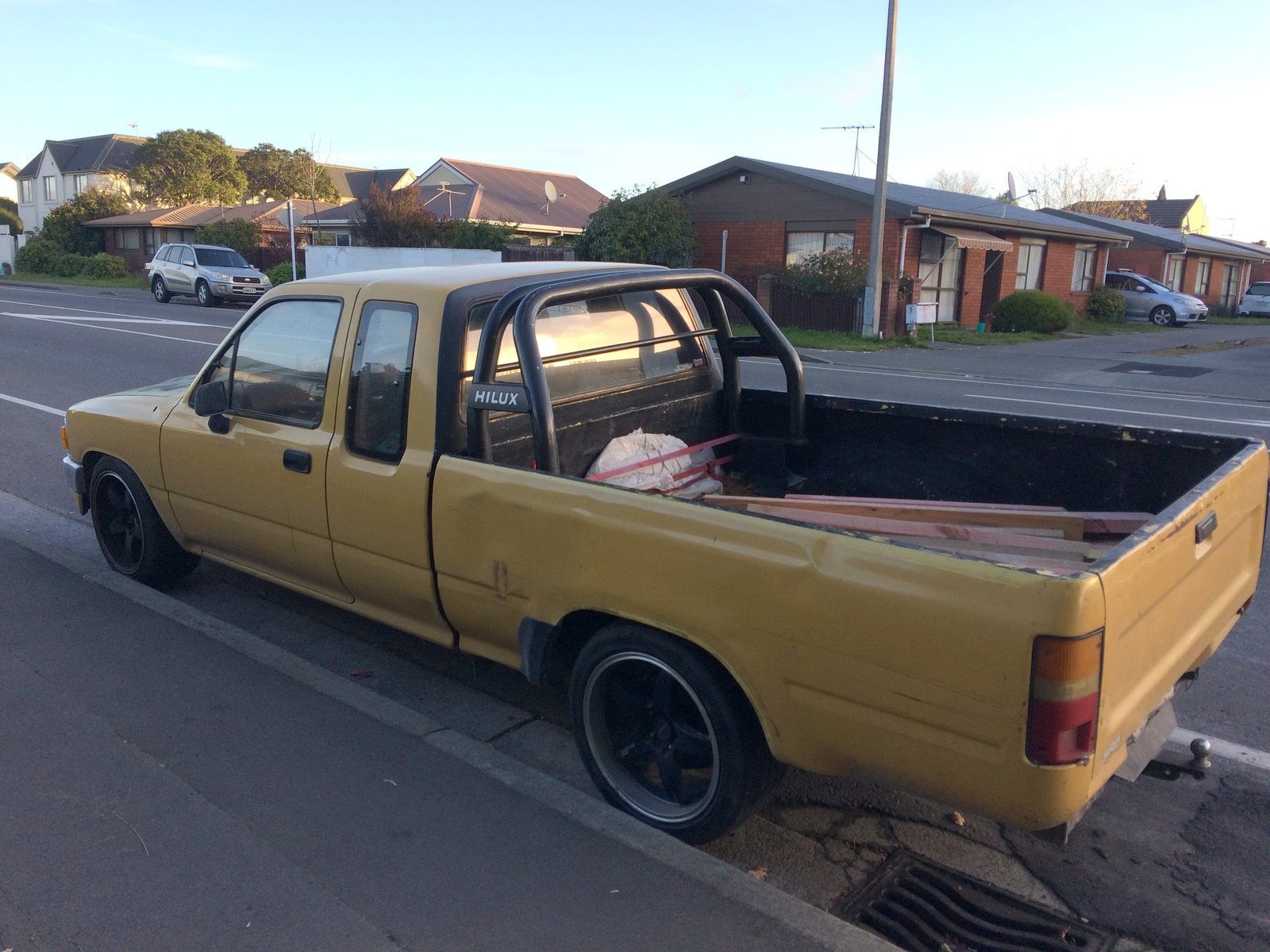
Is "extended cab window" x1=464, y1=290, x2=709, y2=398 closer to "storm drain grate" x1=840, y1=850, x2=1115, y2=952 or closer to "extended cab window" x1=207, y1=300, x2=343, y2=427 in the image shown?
"extended cab window" x1=207, y1=300, x2=343, y2=427

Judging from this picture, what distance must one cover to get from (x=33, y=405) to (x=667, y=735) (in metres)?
10.4

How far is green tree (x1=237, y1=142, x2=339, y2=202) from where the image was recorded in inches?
2325

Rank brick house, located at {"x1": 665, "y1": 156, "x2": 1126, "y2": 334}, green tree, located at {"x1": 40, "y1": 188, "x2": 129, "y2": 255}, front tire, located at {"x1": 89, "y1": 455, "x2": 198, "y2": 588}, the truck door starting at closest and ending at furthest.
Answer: the truck door < front tire, located at {"x1": 89, "y1": 455, "x2": 198, "y2": 588} < brick house, located at {"x1": 665, "y1": 156, "x2": 1126, "y2": 334} < green tree, located at {"x1": 40, "y1": 188, "x2": 129, "y2": 255}

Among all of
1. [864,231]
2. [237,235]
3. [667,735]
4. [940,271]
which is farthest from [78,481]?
[237,235]

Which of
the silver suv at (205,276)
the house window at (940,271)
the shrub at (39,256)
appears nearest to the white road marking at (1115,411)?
the house window at (940,271)

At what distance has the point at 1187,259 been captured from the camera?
141 ft

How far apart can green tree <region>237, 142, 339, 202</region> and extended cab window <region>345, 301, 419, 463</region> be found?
59.4 m

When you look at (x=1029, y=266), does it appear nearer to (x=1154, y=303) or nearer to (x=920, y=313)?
(x=1154, y=303)

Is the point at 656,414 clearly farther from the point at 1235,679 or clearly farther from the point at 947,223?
the point at 947,223

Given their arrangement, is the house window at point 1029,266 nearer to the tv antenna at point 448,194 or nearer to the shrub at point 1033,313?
the shrub at point 1033,313

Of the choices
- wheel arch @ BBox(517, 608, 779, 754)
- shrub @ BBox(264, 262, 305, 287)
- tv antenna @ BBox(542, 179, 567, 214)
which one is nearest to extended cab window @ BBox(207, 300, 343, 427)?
wheel arch @ BBox(517, 608, 779, 754)

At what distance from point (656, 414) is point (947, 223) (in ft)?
76.0

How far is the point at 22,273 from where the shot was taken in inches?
1848

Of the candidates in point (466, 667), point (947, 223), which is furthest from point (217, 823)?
point (947, 223)
